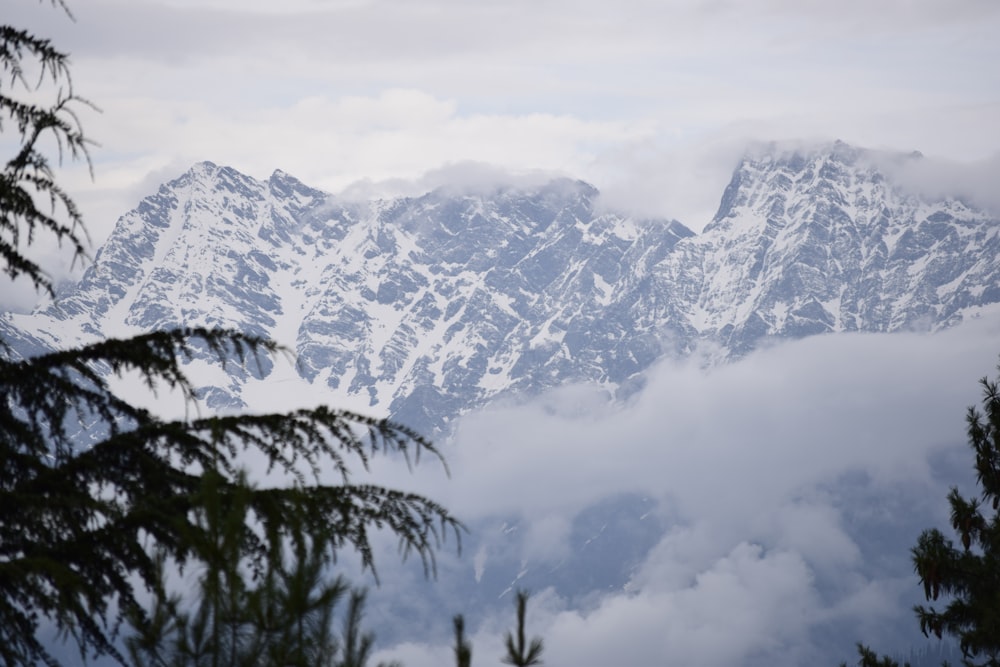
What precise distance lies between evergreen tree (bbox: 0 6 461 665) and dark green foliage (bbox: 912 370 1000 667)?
51.5 ft

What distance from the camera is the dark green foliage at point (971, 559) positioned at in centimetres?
2288

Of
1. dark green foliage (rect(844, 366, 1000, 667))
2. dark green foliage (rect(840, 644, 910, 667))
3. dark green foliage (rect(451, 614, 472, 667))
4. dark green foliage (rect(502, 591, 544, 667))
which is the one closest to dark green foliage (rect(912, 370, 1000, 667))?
dark green foliage (rect(844, 366, 1000, 667))

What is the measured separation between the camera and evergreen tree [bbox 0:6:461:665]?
8125 mm

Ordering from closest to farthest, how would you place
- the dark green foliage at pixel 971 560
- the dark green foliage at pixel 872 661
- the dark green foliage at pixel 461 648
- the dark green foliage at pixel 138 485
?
the dark green foliage at pixel 461 648 < the dark green foliage at pixel 138 485 < the dark green foliage at pixel 971 560 < the dark green foliage at pixel 872 661

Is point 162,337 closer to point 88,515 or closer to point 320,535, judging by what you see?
point 88,515

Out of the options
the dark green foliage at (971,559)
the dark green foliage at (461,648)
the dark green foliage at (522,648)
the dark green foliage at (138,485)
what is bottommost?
the dark green foliage at (461,648)

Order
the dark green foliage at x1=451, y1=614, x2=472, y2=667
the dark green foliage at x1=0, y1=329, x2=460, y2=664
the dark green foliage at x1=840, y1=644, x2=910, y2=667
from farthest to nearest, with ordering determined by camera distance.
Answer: the dark green foliage at x1=840, y1=644, x2=910, y2=667, the dark green foliage at x1=0, y1=329, x2=460, y2=664, the dark green foliage at x1=451, y1=614, x2=472, y2=667

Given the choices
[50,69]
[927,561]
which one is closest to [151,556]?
[50,69]

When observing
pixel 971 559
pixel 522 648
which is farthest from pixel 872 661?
pixel 522 648

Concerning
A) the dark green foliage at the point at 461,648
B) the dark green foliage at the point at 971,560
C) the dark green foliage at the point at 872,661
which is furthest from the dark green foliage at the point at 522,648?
the dark green foliage at the point at 872,661

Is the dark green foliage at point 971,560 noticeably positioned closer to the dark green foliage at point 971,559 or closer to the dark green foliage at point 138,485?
the dark green foliage at point 971,559

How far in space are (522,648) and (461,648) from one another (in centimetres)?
79

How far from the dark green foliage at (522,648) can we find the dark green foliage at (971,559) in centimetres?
1549

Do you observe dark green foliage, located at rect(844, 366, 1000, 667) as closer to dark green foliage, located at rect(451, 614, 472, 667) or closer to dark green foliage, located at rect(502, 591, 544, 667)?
dark green foliage, located at rect(502, 591, 544, 667)
